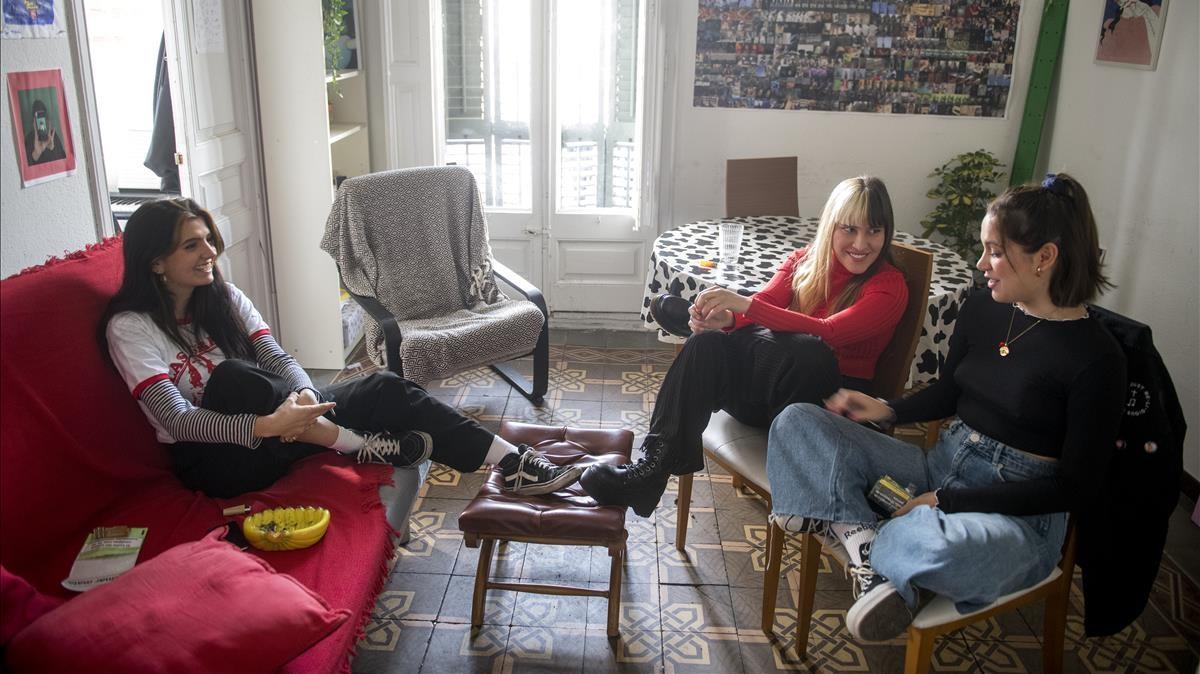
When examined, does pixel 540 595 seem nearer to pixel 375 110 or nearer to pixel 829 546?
pixel 829 546

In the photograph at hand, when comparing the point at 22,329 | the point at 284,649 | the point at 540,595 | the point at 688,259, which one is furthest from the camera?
the point at 688,259

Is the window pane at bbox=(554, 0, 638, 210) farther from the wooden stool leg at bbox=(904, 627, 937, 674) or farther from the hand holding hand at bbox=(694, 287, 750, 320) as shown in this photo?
the wooden stool leg at bbox=(904, 627, 937, 674)

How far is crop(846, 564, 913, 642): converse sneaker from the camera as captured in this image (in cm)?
177

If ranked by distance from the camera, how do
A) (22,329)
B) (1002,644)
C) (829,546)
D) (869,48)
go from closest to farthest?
(22,329) → (829,546) → (1002,644) → (869,48)

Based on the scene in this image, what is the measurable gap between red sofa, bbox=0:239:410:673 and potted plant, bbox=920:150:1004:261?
3053 millimetres

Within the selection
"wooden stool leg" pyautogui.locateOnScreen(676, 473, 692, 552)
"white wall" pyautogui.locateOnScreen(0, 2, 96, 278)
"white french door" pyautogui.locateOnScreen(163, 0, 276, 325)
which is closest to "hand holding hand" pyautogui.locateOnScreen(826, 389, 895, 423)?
"wooden stool leg" pyautogui.locateOnScreen(676, 473, 692, 552)

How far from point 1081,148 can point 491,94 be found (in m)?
2.65

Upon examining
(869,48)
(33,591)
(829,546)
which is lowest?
(829,546)

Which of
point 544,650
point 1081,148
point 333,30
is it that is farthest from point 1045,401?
point 333,30

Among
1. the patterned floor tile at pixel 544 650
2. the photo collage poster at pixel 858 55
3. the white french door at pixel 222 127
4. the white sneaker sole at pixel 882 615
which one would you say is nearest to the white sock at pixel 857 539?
the white sneaker sole at pixel 882 615

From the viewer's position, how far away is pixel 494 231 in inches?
178

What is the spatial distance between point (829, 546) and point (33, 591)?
155cm

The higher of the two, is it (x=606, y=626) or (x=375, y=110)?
(x=375, y=110)

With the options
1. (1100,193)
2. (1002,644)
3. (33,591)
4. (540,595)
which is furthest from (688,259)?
(33,591)
